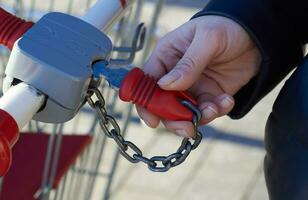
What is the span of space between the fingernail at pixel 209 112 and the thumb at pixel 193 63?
4 cm

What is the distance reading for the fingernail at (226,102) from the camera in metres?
0.81

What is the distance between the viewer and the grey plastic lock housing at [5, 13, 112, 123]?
0.66 meters

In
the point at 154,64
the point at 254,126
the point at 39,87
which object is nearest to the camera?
the point at 39,87

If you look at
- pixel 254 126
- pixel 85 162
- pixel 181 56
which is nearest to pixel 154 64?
pixel 181 56

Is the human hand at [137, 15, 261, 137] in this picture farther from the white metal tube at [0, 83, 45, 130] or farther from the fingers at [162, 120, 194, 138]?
the white metal tube at [0, 83, 45, 130]

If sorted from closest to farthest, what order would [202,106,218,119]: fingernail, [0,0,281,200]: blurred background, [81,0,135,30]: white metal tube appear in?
[202,106,218,119]: fingernail
[81,0,135,30]: white metal tube
[0,0,281,200]: blurred background

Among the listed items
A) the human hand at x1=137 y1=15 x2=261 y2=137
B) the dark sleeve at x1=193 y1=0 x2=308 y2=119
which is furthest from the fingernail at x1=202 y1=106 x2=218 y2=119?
the dark sleeve at x1=193 y1=0 x2=308 y2=119

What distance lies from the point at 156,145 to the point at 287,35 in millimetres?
1527

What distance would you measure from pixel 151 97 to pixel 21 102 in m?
0.13

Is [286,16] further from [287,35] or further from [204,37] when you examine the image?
[204,37]

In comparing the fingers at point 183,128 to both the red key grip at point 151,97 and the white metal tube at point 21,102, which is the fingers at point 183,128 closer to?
the red key grip at point 151,97

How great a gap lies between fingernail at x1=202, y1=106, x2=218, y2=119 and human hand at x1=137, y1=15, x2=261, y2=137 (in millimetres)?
32

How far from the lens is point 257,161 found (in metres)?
2.43

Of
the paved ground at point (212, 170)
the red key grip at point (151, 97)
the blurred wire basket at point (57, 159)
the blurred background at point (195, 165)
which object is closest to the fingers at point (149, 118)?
the red key grip at point (151, 97)
